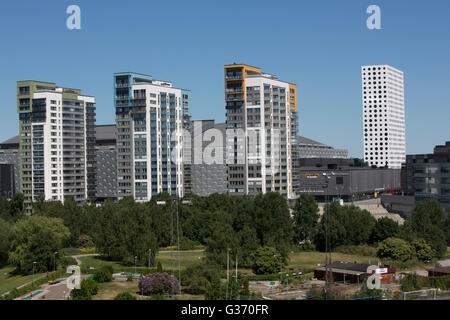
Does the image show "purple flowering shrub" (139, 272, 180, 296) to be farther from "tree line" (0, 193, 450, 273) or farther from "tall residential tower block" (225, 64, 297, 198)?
"tall residential tower block" (225, 64, 297, 198)

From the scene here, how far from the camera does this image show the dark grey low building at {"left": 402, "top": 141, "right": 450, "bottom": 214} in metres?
64.8

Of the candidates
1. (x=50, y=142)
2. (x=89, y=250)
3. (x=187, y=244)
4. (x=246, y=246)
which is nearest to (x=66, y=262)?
(x=89, y=250)

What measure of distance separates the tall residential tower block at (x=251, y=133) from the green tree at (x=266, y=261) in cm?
3429

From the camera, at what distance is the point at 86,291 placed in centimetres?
3123

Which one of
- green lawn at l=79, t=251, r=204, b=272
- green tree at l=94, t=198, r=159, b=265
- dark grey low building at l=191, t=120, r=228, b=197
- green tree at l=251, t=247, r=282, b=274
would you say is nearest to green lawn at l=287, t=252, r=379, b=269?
green tree at l=251, t=247, r=282, b=274

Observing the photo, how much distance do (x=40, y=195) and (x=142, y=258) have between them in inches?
1666

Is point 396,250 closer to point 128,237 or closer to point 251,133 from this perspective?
point 128,237

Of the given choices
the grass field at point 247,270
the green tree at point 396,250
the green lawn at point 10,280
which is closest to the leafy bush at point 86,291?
the green lawn at point 10,280

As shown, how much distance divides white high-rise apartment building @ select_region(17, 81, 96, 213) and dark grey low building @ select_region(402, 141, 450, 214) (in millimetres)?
54806

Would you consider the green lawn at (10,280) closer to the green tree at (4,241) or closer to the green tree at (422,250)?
the green tree at (4,241)

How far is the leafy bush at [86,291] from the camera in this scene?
30.4 meters

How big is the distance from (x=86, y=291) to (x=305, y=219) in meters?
34.2
